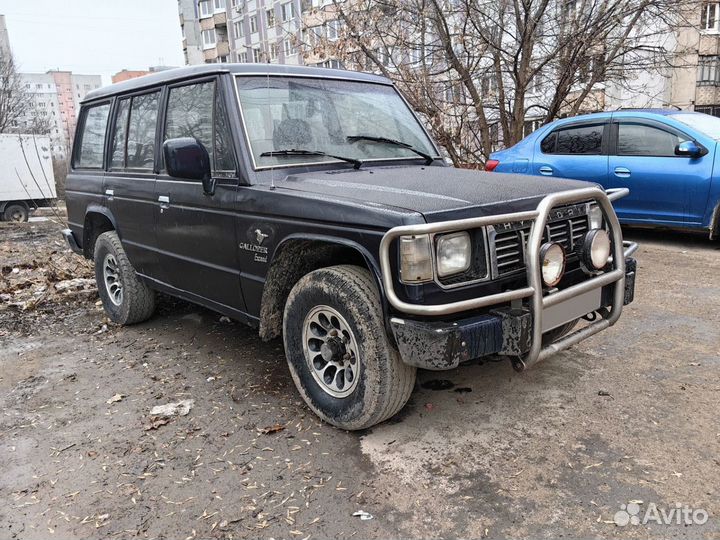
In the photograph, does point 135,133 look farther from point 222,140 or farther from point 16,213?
point 16,213

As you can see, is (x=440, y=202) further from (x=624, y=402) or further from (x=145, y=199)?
(x=145, y=199)

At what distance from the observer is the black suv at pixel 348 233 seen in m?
2.54

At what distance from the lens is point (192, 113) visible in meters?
3.79

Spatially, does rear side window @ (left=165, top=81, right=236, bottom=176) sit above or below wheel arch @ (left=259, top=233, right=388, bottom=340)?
above

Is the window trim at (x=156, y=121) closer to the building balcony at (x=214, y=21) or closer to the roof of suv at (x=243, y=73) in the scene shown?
the roof of suv at (x=243, y=73)

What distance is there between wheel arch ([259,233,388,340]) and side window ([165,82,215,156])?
94 cm

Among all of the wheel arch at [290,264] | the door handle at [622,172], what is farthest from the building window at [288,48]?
the wheel arch at [290,264]

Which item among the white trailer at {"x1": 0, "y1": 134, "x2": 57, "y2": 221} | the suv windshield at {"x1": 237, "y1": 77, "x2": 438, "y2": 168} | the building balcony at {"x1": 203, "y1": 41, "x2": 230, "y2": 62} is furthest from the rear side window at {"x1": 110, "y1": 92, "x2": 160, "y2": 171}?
the building balcony at {"x1": 203, "y1": 41, "x2": 230, "y2": 62}

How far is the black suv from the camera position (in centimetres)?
254

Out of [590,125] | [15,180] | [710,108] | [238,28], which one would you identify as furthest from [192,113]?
[238,28]

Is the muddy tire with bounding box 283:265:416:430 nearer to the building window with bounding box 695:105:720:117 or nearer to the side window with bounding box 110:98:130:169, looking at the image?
the side window with bounding box 110:98:130:169

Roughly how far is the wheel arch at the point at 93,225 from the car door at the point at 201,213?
1.19m

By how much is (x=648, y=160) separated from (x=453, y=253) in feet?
17.5

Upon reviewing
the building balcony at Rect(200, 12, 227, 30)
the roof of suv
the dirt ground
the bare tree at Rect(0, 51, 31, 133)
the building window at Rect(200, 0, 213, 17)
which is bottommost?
the dirt ground
